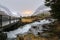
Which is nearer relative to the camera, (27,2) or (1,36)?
(1,36)

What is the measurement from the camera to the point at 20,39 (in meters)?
2.76

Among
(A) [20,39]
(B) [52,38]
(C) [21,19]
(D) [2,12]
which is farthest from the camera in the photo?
(C) [21,19]

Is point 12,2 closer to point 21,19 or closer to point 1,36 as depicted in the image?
point 21,19

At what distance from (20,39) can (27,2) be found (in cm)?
445

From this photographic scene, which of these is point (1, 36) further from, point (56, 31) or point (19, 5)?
point (19, 5)

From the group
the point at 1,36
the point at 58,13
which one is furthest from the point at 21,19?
A: the point at 58,13

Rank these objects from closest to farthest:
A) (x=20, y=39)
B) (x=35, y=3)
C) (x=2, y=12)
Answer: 1. (x=20, y=39)
2. (x=2, y=12)
3. (x=35, y=3)

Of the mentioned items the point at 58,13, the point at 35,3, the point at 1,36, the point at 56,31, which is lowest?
the point at 1,36

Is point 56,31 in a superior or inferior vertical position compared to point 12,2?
inferior

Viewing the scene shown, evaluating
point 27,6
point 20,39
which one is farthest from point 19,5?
point 20,39

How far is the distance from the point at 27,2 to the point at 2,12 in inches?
85.1

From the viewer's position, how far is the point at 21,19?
6203 millimetres

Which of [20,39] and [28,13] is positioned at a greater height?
[28,13]

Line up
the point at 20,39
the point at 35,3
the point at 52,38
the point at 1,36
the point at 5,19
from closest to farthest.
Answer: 1. the point at 52,38
2. the point at 20,39
3. the point at 1,36
4. the point at 5,19
5. the point at 35,3
